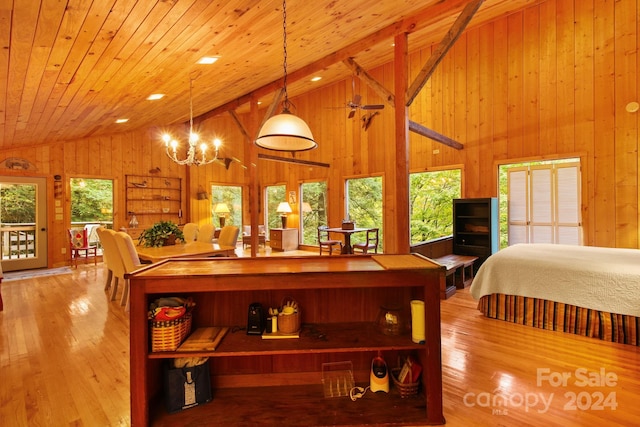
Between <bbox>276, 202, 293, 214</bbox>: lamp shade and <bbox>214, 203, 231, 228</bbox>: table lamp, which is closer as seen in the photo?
<bbox>276, 202, 293, 214</bbox>: lamp shade

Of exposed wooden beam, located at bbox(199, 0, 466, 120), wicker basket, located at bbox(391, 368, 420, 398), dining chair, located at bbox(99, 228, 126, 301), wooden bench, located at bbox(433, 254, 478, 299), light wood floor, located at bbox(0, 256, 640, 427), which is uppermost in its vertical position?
exposed wooden beam, located at bbox(199, 0, 466, 120)

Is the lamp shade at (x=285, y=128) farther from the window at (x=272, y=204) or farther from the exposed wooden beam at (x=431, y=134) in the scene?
the window at (x=272, y=204)

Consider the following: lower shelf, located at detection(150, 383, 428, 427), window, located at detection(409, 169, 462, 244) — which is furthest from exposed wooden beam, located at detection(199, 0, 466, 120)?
lower shelf, located at detection(150, 383, 428, 427)

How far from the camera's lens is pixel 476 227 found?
5.55m

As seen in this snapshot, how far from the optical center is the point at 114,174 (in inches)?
290

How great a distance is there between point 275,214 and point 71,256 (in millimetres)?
5224

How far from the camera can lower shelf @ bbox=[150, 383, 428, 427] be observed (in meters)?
1.74

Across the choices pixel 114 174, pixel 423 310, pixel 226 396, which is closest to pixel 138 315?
pixel 226 396

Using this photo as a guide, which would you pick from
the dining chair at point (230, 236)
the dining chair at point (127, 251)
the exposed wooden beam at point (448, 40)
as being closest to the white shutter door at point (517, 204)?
the exposed wooden beam at point (448, 40)

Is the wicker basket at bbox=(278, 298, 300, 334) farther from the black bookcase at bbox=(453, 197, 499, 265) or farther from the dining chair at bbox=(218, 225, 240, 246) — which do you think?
the black bookcase at bbox=(453, 197, 499, 265)

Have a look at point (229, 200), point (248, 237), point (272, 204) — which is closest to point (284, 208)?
point (248, 237)

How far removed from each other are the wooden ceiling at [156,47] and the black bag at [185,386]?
2.26m

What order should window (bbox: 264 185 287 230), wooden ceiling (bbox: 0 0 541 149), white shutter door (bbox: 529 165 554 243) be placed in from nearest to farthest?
wooden ceiling (bbox: 0 0 541 149) → white shutter door (bbox: 529 165 554 243) → window (bbox: 264 185 287 230)

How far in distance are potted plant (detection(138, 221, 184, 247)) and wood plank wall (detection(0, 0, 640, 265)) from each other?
2.58 meters
